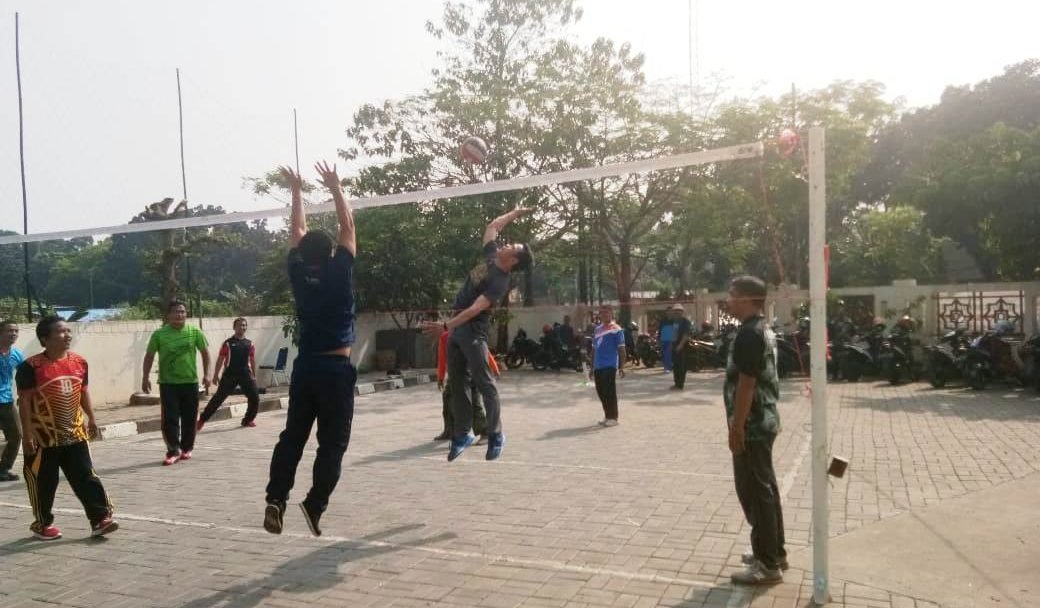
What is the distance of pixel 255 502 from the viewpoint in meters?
6.89

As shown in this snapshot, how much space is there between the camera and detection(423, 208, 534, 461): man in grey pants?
20.3 feet

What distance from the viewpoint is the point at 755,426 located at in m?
4.61

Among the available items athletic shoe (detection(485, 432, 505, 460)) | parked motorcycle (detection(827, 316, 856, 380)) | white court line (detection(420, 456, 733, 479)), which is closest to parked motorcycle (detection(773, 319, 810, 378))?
parked motorcycle (detection(827, 316, 856, 380))

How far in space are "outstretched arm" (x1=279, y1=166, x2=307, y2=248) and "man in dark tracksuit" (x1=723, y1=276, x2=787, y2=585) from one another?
2523mm

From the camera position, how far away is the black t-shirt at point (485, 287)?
621 cm

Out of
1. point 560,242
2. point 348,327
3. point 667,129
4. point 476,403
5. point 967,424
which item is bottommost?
point 967,424

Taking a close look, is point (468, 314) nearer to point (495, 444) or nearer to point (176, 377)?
point (495, 444)

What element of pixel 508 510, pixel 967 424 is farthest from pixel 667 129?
pixel 508 510

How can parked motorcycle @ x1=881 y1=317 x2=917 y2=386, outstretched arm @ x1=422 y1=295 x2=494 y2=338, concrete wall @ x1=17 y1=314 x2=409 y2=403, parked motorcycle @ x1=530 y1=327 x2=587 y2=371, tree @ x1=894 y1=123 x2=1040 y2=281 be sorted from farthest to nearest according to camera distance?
1. parked motorcycle @ x1=530 y1=327 x2=587 y2=371
2. tree @ x1=894 y1=123 x2=1040 y2=281
3. parked motorcycle @ x1=881 y1=317 x2=917 y2=386
4. concrete wall @ x1=17 y1=314 x2=409 y2=403
5. outstretched arm @ x1=422 y1=295 x2=494 y2=338

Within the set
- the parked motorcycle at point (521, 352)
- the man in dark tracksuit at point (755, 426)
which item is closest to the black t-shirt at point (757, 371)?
the man in dark tracksuit at point (755, 426)

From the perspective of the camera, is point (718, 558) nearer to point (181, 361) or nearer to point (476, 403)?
point (476, 403)

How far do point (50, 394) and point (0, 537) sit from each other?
110cm

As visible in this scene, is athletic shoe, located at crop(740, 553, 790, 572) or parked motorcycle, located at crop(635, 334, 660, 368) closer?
athletic shoe, located at crop(740, 553, 790, 572)

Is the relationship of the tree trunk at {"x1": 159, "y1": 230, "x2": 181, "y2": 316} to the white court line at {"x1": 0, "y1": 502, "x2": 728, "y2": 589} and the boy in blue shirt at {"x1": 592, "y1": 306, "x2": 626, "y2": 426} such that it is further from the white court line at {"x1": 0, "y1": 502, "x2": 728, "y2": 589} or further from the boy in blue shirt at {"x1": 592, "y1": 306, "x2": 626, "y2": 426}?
the white court line at {"x1": 0, "y1": 502, "x2": 728, "y2": 589}
